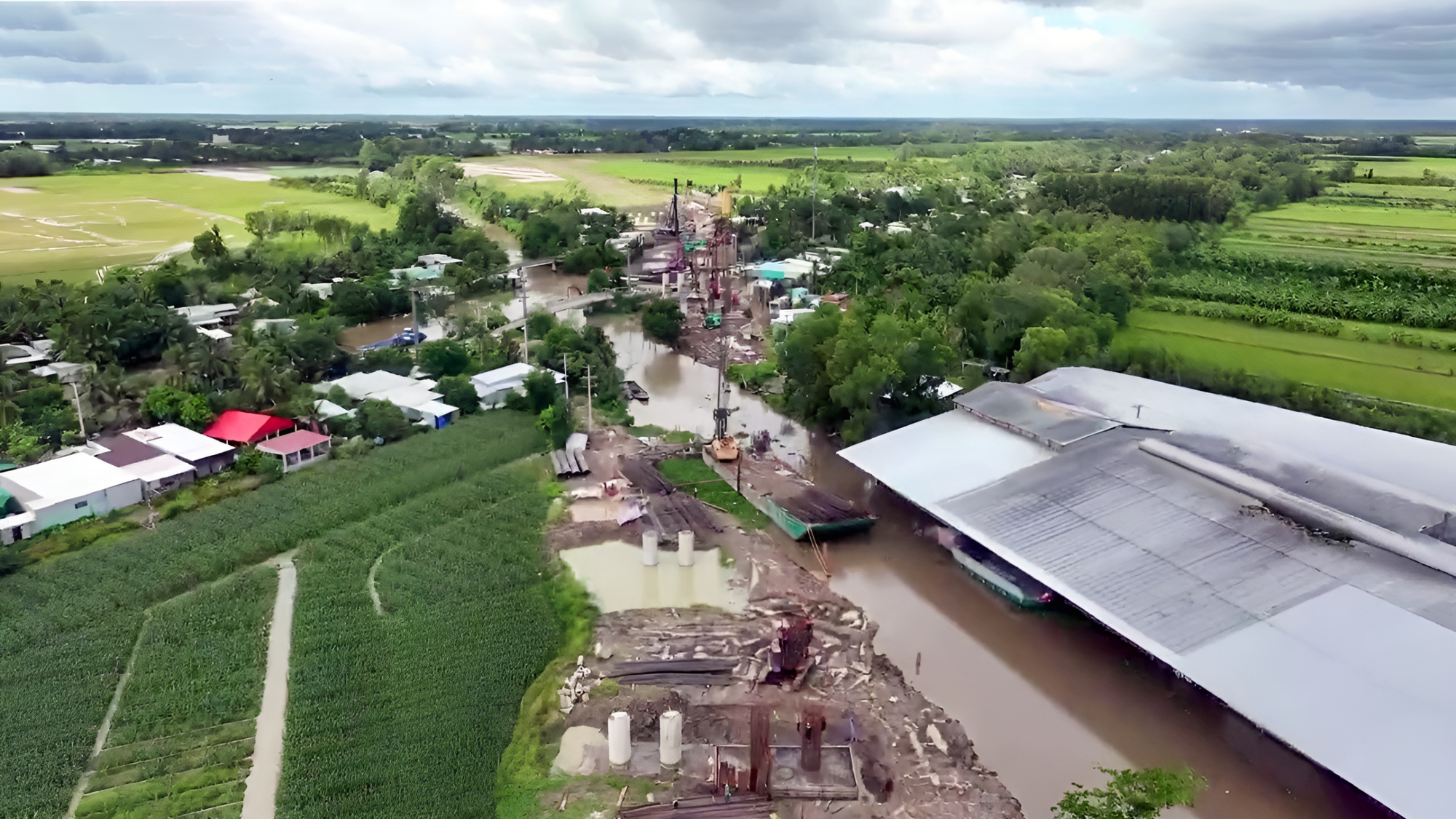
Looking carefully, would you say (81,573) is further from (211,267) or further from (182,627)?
(211,267)

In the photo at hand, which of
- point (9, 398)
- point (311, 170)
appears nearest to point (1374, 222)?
point (9, 398)

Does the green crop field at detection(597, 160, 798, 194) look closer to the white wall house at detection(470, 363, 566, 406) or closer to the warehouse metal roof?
the white wall house at detection(470, 363, 566, 406)

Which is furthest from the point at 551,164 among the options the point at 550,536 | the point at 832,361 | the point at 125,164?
the point at 550,536

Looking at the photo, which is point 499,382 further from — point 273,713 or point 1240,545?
point 1240,545

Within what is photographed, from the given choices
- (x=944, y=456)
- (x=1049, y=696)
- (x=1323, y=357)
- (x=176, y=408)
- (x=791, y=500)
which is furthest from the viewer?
(x=176, y=408)

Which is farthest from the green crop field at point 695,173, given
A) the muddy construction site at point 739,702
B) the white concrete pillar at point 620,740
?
the white concrete pillar at point 620,740
